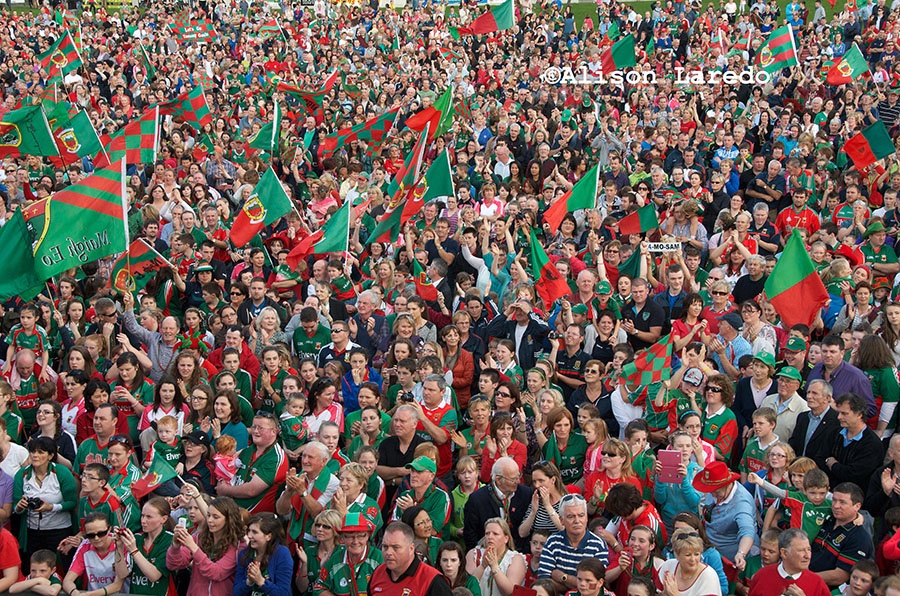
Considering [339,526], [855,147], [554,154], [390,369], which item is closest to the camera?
[339,526]

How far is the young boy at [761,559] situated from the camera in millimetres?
6398

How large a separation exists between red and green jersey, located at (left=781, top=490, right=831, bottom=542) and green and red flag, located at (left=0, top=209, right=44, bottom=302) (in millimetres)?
7266

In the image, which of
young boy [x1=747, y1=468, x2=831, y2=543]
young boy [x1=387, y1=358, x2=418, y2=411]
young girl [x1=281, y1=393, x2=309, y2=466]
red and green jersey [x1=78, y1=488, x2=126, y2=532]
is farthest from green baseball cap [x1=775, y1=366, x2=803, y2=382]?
red and green jersey [x1=78, y1=488, x2=126, y2=532]

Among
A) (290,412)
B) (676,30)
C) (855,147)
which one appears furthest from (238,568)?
(676,30)

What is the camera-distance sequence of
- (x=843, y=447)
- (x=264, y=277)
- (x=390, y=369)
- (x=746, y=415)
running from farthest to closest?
(x=264, y=277)
(x=390, y=369)
(x=746, y=415)
(x=843, y=447)

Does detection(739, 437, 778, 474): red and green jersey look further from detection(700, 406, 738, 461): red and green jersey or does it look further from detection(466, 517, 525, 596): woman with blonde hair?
detection(466, 517, 525, 596): woman with blonde hair

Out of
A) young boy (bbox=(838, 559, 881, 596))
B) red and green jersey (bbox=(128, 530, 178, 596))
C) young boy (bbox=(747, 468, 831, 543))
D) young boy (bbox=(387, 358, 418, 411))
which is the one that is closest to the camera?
young boy (bbox=(838, 559, 881, 596))

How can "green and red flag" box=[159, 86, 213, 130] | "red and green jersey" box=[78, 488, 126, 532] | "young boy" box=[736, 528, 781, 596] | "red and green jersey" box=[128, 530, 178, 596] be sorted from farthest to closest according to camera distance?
"green and red flag" box=[159, 86, 213, 130]
"red and green jersey" box=[78, 488, 126, 532]
"red and green jersey" box=[128, 530, 178, 596]
"young boy" box=[736, 528, 781, 596]

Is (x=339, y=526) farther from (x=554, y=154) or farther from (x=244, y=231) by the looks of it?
(x=554, y=154)

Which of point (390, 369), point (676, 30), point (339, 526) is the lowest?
point (676, 30)

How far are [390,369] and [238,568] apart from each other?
3.07 meters

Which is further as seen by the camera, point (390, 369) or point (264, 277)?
point (264, 277)

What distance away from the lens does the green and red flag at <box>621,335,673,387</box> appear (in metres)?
8.58

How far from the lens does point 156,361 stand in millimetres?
10453
